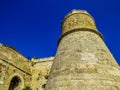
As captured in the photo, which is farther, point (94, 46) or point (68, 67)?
point (94, 46)

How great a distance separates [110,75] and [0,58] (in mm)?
10569

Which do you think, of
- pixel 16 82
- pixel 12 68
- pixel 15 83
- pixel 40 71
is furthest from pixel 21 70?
pixel 40 71

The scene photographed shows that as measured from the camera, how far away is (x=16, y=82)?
1483 centimetres

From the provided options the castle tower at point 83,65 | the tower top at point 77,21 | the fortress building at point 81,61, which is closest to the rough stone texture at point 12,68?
the fortress building at point 81,61

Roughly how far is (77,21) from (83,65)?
2940mm

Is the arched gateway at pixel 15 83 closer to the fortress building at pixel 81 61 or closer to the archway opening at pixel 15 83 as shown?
the archway opening at pixel 15 83

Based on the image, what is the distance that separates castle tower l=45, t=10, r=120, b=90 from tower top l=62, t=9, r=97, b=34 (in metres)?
0.12

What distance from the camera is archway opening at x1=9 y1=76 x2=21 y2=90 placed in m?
14.3

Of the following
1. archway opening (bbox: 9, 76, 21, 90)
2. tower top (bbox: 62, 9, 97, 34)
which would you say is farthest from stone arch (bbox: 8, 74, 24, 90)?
tower top (bbox: 62, 9, 97, 34)

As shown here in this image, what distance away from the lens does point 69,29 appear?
23.9 ft

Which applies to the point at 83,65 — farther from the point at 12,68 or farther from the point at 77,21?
the point at 12,68

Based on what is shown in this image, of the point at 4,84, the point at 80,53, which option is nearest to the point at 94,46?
the point at 80,53

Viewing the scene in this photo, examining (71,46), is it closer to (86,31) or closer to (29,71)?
(86,31)

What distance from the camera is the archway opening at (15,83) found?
14323 mm
